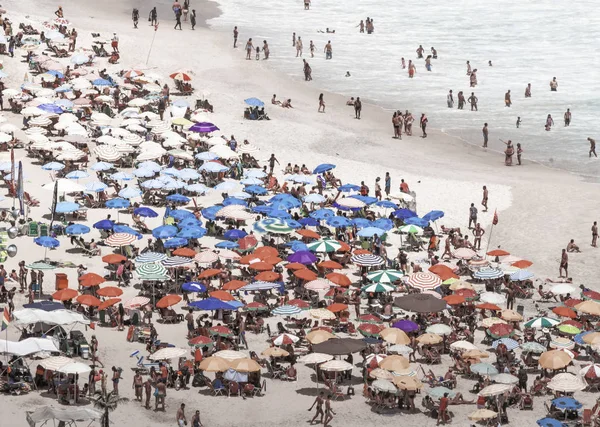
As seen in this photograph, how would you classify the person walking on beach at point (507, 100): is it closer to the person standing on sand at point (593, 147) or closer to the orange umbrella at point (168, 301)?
the person standing on sand at point (593, 147)

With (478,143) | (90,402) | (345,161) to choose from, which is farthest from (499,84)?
(90,402)

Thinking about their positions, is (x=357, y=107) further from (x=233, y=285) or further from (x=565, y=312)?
(x=565, y=312)

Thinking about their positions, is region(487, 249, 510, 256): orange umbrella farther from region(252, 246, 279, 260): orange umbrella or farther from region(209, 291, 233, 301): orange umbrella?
region(209, 291, 233, 301): orange umbrella

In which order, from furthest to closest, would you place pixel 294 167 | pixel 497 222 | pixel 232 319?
pixel 294 167 < pixel 497 222 < pixel 232 319

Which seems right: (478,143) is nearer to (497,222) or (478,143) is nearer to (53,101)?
(497,222)

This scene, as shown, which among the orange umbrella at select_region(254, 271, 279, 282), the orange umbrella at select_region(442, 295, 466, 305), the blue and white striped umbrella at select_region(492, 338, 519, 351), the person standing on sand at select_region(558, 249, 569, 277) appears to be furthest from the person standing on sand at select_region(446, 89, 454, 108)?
the blue and white striped umbrella at select_region(492, 338, 519, 351)
